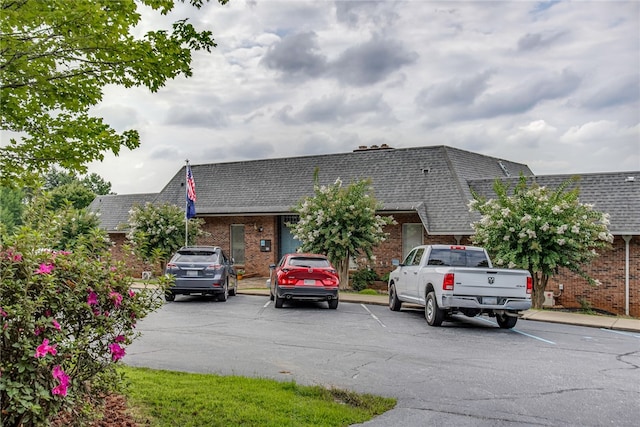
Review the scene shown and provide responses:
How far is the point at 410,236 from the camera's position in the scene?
80.1 feet

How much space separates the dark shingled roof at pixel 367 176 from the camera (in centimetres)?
2365

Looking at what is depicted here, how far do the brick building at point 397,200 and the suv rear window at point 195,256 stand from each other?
4130 mm

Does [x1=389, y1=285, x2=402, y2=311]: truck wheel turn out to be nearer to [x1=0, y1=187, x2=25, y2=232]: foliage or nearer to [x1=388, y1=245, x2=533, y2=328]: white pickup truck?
[x1=388, y1=245, x2=533, y2=328]: white pickup truck

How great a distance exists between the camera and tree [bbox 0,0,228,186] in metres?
5.39

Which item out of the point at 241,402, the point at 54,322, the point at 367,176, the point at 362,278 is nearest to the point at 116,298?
the point at 54,322

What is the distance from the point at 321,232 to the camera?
2161cm

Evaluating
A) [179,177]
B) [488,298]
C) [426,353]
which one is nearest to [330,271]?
[488,298]

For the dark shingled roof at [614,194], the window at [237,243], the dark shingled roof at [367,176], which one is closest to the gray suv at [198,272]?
the dark shingled roof at [367,176]

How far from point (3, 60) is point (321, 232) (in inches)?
648

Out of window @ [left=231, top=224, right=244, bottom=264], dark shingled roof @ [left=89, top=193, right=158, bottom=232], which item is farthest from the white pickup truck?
dark shingled roof @ [left=89, top=193, right=158, bottom=232]

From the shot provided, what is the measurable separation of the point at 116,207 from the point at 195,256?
1872 cm

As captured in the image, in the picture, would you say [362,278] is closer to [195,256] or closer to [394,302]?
[394,302]

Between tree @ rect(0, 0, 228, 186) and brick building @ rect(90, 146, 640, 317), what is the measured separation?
1522 centimetres

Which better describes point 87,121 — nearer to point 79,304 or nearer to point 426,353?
point 79,304
